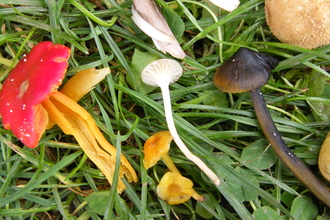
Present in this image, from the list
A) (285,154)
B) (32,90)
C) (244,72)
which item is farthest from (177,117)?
(32,90)

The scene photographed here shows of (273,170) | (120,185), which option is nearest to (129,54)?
(120,185)

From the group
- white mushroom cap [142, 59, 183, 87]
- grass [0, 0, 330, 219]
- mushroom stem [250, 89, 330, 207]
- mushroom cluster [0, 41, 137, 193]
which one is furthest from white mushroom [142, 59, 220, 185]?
mushroom stem [250, 89, 330, 207]

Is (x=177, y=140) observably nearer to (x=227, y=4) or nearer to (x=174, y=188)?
(x=174, y=188)

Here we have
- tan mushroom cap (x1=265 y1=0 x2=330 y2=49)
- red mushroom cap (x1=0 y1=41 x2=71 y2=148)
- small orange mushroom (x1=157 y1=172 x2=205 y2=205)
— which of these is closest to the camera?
red mushroom cap (x1=0 y1=41 x2=71 y2=148)

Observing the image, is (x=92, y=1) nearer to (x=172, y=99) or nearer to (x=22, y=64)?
(x=22, y=64)

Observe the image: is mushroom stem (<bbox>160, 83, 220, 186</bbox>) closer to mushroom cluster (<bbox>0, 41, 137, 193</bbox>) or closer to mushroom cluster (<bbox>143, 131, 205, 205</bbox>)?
mushroom cluster (<bbox>143, 131, 205, 205</bbox>)

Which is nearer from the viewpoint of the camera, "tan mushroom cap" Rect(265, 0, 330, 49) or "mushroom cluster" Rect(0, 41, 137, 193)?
"mushroom cluster" Rect(0, 41, 137, 193)
